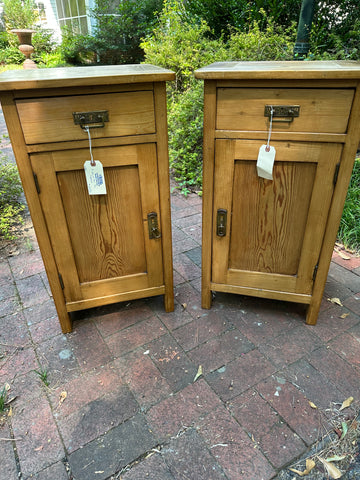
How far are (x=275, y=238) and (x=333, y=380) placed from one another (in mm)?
804

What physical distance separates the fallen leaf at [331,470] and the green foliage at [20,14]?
1814 centimetres

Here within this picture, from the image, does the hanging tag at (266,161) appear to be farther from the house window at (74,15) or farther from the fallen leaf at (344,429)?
the house window at (74,15)

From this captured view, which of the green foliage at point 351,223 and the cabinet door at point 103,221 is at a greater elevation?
the cabinet door at point 103,221

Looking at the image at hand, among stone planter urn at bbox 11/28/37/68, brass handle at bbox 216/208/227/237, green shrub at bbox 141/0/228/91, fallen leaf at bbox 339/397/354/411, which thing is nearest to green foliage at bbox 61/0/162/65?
stone planter urn at bbox 11/28/37/68

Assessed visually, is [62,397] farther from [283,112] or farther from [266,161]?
[283,112]

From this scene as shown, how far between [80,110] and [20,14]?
55.6 feet

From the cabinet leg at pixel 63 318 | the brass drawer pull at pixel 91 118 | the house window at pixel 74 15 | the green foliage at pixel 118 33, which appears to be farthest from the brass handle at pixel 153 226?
the house window at pixel 74 15

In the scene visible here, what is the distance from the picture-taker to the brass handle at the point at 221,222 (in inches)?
71.8

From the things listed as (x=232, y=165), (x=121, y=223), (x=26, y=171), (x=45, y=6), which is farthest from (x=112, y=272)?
(x=45, y=6)

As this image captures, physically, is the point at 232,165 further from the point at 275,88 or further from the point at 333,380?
the point at 333,380

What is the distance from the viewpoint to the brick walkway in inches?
54.0

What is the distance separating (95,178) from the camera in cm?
162

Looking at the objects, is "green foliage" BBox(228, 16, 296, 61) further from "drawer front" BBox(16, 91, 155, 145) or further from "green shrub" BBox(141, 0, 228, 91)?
"drawer front" BBox(16, 91, 155, 145)

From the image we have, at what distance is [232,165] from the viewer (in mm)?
1689
